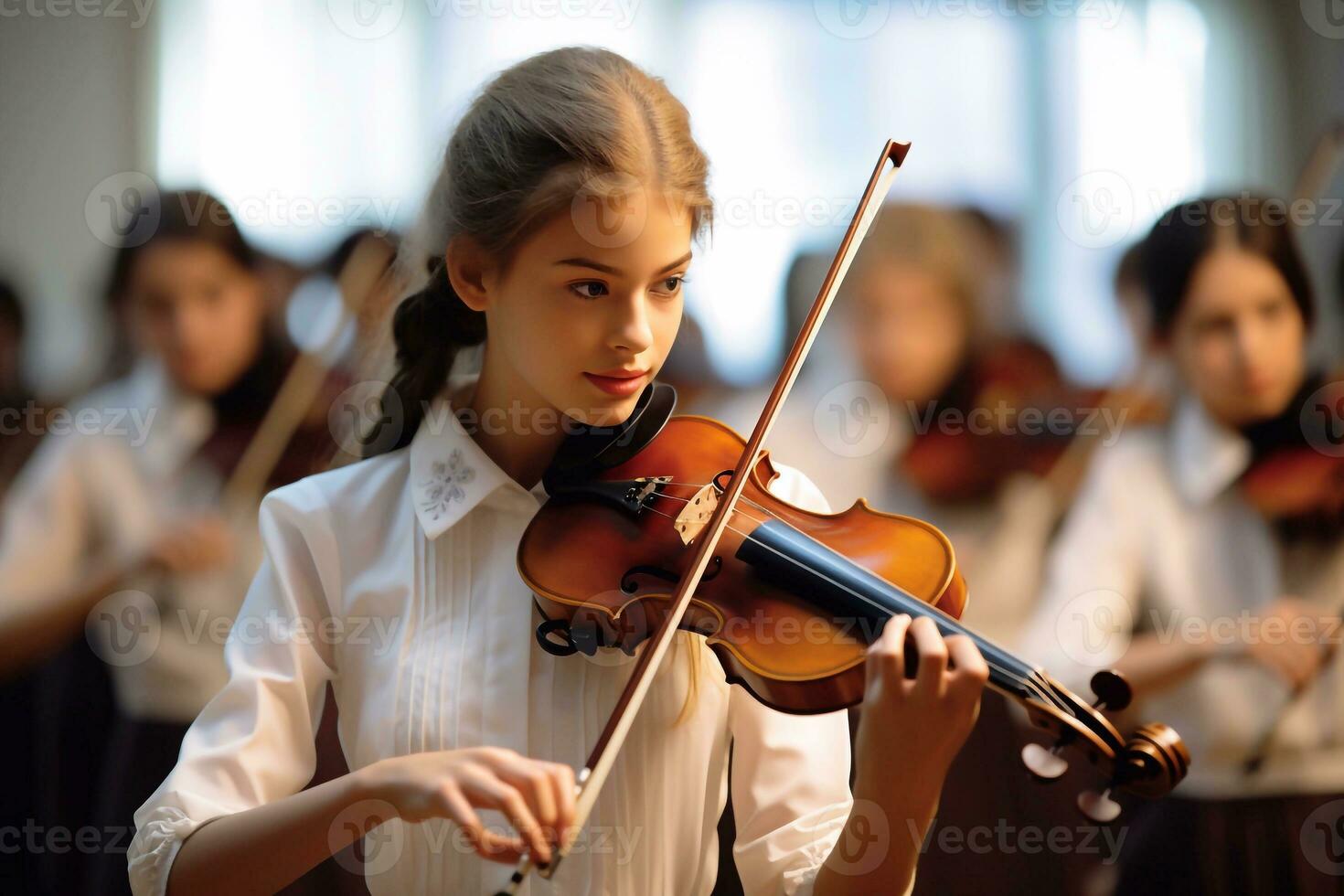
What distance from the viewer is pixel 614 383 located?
77 centimetres

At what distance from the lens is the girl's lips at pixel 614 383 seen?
0.77m

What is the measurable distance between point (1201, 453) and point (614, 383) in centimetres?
85

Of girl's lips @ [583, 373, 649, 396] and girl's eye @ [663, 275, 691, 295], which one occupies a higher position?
girl's eye @ [663, 275, 691, 295]
